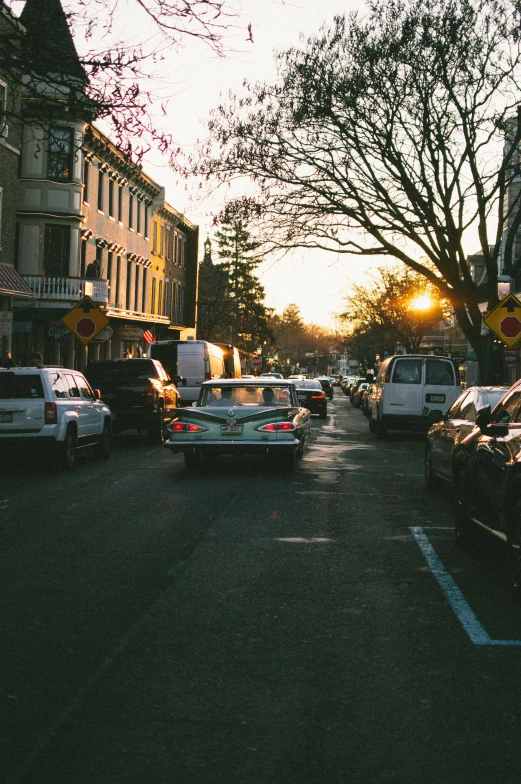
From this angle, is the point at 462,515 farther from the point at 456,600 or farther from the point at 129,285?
the point at 129,285

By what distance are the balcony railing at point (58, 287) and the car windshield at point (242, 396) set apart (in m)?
23.0

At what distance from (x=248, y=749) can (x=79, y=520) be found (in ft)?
22.5

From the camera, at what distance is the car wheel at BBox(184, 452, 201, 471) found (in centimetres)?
1616

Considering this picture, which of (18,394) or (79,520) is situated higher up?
(18,394)

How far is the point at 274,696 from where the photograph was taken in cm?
486

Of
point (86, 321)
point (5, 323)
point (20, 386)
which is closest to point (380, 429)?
point (86, 321)

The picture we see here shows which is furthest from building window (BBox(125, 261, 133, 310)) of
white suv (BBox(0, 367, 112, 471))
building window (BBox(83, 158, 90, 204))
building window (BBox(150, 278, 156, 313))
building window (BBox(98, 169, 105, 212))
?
white suv (BBox(0, 367, 112, 471))

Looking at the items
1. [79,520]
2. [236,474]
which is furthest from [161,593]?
[236,474]

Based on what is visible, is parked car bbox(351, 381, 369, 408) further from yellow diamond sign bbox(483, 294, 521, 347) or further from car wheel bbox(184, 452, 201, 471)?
car wheel bbox(184, 452, 201, 471)

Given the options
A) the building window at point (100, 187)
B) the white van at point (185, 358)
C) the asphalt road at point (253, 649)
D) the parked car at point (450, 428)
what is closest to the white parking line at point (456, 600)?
the asphalt road at point (253, 649)

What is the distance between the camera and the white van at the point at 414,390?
2630 cm

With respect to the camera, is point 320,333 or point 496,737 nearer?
point 496,737

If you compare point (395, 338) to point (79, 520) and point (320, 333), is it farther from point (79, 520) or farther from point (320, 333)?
point (320, 333)

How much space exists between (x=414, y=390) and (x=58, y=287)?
18.0 meters
